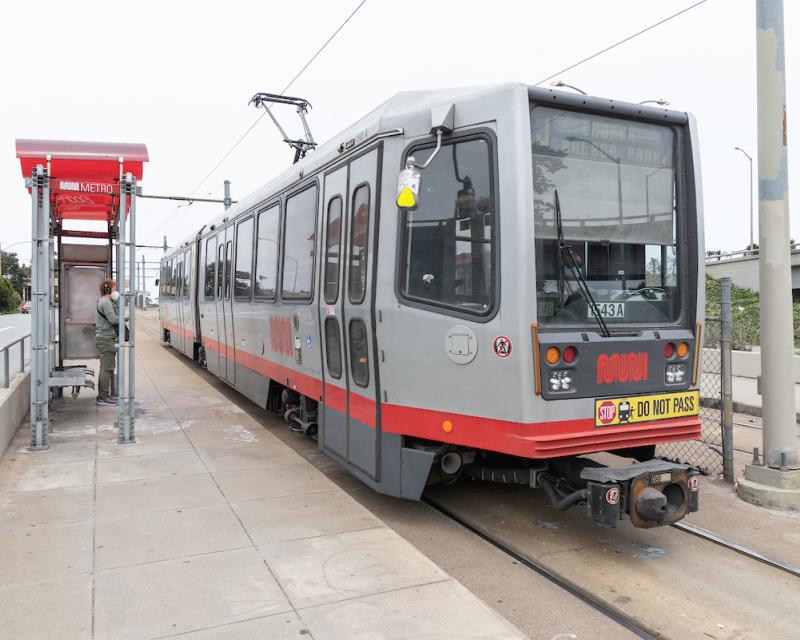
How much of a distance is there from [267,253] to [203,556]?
459 centimetres

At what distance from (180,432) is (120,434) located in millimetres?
801

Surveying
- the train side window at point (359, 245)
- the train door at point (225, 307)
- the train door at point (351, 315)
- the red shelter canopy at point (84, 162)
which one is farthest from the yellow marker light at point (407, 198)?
the train door at point (225, 307)

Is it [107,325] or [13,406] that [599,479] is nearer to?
[13,406]

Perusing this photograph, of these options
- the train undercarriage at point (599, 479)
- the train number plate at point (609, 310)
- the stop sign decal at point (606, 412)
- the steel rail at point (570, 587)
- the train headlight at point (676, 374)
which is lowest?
the steel rail at point (570, 587)

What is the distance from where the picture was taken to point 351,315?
5531mm

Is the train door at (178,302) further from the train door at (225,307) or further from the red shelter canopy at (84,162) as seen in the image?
the red shelter canopy at (84,162)

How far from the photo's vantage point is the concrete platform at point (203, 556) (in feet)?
11.5

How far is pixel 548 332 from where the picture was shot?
428cm

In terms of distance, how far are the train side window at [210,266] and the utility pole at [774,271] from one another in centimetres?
852

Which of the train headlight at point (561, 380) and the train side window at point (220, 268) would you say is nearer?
the train headlight at point (561, 380)

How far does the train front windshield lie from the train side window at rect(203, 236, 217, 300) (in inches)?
324

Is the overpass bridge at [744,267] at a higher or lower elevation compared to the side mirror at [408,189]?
higher

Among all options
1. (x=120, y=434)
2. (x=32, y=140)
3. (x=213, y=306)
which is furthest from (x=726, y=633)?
(x=213, y=306)

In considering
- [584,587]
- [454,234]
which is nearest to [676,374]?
[584,587]
